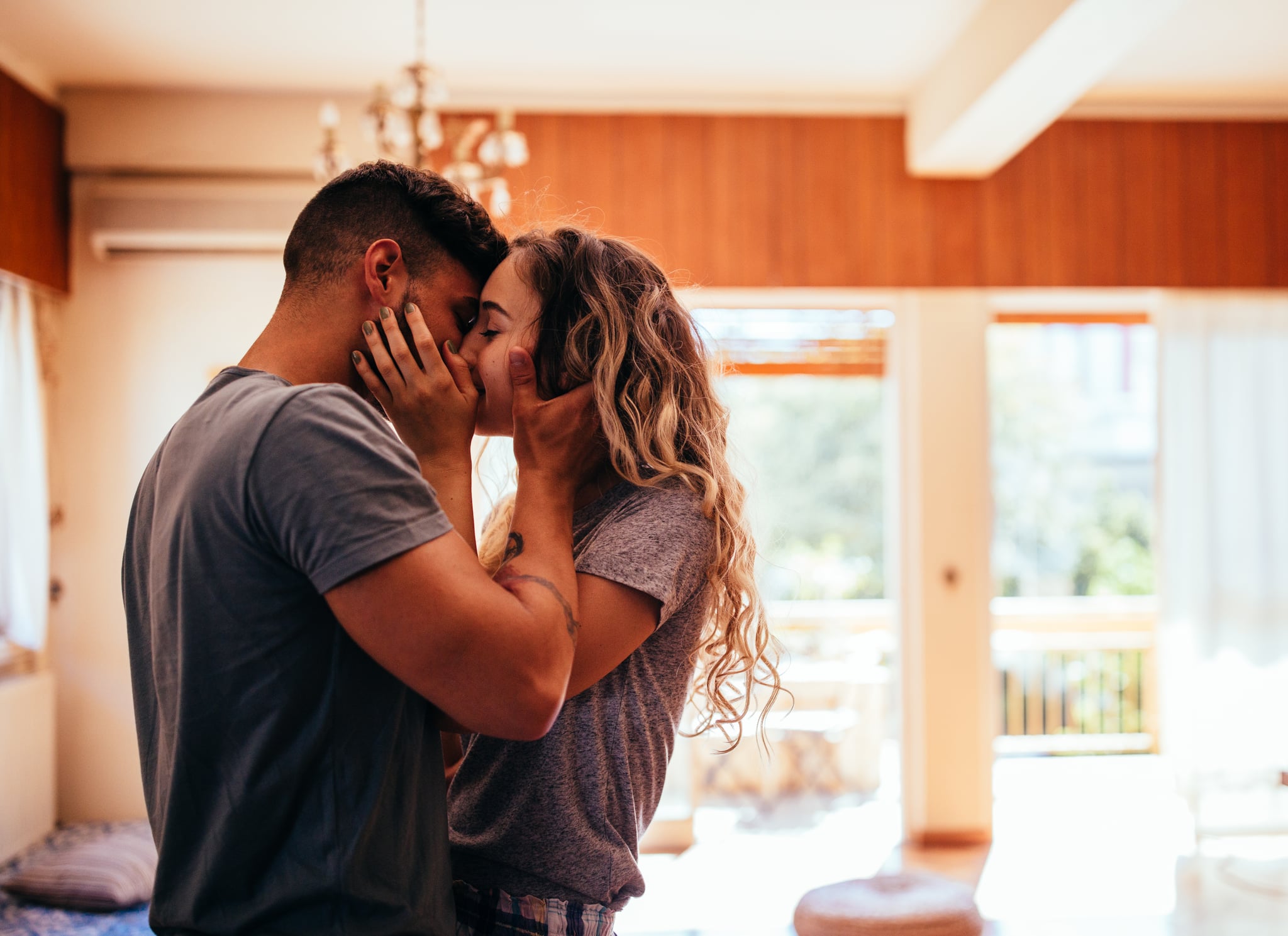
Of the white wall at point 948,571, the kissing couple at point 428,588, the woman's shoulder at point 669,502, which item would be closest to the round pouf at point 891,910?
the white wall at point 948,571

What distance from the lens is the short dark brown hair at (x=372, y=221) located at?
1.07 meters

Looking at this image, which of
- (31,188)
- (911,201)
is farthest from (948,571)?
(31,188)

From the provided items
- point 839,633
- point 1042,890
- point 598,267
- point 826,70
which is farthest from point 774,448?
point 598,267

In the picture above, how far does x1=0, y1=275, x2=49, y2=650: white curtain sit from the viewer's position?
3963mm

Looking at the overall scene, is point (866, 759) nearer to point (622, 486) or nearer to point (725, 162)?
point (725, 162)

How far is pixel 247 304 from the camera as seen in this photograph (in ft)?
14.8

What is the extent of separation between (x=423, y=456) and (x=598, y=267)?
0.32 m

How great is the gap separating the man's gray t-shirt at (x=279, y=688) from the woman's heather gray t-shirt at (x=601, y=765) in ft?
0.52

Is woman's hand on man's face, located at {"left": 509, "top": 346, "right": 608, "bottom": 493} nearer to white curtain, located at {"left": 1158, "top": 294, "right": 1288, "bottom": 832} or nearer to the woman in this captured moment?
the woman

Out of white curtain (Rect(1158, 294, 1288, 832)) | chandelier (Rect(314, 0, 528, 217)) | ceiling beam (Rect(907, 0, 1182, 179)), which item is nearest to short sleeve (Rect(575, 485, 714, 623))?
chandelier (Rect(314, 0, 528, 217))

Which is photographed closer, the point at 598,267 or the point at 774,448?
the point at 598,267

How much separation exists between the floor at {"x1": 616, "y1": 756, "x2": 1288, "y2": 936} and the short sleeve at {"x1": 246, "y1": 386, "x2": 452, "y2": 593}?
323 cm

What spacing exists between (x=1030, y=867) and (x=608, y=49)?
388 cm

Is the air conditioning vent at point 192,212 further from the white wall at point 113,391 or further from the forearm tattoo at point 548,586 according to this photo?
the forearm tattoo at point 548,586
